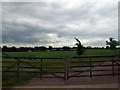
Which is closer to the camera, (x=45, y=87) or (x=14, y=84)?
(x=45, y=87)

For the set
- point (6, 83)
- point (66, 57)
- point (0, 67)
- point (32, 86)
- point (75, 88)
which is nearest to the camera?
point (75, 88)

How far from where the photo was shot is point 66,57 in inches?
506

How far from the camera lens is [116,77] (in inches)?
512

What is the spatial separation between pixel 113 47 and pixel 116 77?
40.2 m

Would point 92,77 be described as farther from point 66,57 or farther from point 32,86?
point 32,86

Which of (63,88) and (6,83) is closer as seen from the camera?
(63,88)

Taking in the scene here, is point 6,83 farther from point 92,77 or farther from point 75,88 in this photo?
point 92,77

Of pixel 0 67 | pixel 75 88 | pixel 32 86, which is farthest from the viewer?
pixel 0 67

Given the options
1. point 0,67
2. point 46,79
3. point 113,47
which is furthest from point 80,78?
point 113,47

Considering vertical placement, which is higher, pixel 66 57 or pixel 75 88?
pixel 66 57

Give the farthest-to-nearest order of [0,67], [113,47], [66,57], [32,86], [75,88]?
[113,47]
[0,67]
[66,57]
[32,86]
[75,88]

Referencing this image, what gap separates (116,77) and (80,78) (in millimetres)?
1712

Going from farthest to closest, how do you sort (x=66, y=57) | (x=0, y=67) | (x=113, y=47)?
(x=113, y=47)
(x=0, y=67)
(x=66, y=57)

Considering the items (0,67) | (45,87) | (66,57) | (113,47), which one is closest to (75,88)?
(45,87)
